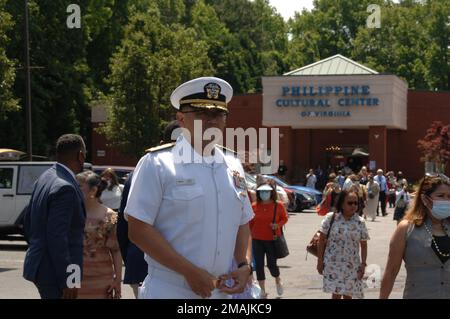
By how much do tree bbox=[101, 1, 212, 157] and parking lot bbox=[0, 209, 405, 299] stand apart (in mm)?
16303

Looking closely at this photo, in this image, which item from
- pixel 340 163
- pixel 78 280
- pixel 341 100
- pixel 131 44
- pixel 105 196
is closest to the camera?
pixel 78 280

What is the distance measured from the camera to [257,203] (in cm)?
1509

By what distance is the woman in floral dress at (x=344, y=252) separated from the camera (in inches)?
440

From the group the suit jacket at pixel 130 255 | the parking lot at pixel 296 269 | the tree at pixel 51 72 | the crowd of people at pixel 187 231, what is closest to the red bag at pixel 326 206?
the parking lot at pixel 296 269

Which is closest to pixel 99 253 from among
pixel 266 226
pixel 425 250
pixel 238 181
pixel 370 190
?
pixel 425 250

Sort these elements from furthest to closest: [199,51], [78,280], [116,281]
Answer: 1. [199,51]
2. [116,281]
3. [78,280]

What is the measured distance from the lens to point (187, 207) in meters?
4.84

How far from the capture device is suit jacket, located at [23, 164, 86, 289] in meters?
6.77

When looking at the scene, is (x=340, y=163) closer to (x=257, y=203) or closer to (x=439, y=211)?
(x=257, y=203)

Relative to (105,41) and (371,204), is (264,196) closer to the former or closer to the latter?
(371,204)

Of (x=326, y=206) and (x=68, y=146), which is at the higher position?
(x=68, y=146)

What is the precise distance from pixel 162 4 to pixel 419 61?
877 inches

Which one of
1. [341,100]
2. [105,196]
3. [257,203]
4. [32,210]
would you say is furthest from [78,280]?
[341,100]

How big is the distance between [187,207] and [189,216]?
0.15 ft
